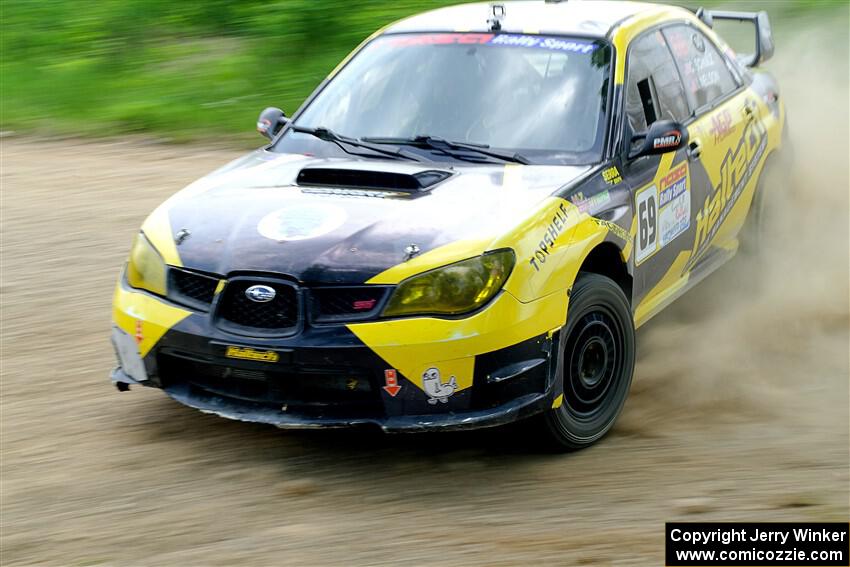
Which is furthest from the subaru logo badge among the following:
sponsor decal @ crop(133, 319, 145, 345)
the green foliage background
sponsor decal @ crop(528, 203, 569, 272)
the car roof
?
the green foliage background

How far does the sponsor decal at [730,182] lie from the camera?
645 centimetres

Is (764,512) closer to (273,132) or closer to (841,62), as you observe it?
(273,132)

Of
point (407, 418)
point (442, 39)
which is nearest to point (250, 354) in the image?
point (407, 418)

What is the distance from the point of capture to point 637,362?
6.40 m

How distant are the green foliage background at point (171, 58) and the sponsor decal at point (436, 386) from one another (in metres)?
7.32

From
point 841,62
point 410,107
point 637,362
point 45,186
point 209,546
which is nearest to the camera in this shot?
point 209,546

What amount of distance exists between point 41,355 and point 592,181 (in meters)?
3.03

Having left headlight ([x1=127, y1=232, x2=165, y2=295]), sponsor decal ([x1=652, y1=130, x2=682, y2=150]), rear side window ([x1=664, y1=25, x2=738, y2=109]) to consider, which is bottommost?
left headlight ([x1=127, y1=232, x2=165, y2=295])

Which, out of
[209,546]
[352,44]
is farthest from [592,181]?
[352,44]

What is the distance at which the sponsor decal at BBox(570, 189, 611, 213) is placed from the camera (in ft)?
17.0

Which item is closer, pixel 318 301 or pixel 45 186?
pixel 318 301

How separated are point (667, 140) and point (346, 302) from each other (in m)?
1.82

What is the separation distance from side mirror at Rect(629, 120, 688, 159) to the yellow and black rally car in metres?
0.01

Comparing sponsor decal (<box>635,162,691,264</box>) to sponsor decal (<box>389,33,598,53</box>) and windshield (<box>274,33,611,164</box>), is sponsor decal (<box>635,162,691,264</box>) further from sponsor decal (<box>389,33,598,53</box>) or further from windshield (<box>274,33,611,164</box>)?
sponsor decal (<box>389,33,598,53</box>)
